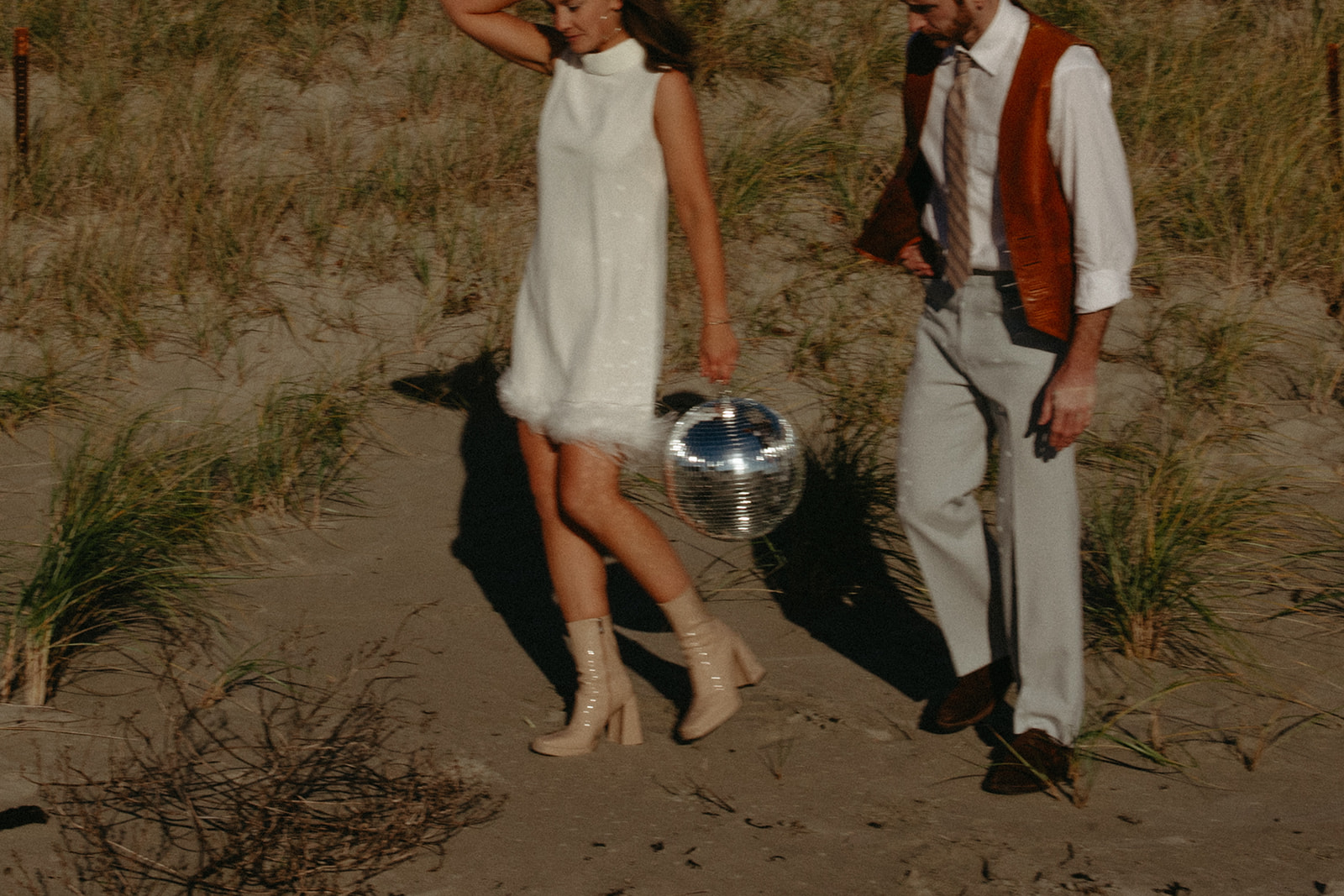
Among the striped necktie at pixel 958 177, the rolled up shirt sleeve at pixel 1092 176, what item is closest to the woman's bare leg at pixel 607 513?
the striped necktie at pixel 958 177

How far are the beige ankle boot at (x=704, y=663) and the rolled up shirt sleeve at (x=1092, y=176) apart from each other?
1.21 meters

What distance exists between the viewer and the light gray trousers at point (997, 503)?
9.99 feet

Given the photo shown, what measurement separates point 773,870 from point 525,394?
1266 millimetres

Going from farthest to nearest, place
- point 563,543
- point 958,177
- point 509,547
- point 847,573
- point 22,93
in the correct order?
point 22,93
point 509,547
point 847,573
point 563,543
point 958,177

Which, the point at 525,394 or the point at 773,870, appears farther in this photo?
the point at 525,394

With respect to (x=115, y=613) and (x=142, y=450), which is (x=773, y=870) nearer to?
(x=115, y=613)

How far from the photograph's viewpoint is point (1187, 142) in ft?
22.0

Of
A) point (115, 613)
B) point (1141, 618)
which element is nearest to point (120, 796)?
point (115, 613)

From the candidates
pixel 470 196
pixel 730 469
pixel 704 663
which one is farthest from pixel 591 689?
pixel 470 196

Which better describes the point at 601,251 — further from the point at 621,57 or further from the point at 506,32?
the point at 506,32

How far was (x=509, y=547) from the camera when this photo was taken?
4.78 metres

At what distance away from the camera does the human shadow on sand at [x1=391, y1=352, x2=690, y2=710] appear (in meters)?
4.07

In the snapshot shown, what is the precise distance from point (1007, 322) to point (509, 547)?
2.30 meters

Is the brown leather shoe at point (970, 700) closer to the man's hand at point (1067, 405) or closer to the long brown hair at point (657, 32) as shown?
the man's hand at point (1067, 405)
